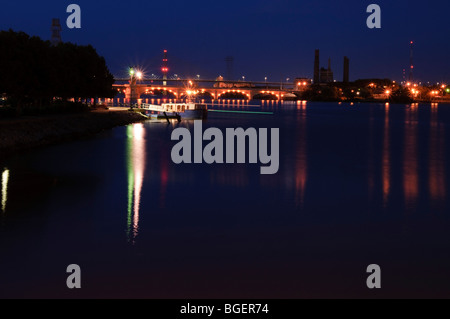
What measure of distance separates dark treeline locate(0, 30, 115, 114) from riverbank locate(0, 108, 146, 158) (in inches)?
124

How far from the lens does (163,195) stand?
2105 cm

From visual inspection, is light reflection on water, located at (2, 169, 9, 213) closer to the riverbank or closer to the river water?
the river water

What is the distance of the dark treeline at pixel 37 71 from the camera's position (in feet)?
136

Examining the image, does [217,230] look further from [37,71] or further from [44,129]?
[37,71]

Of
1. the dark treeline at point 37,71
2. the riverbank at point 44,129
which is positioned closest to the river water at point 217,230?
the riverbank at point 44,129

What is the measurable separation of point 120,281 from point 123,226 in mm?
4806

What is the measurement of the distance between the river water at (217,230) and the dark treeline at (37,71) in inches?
526

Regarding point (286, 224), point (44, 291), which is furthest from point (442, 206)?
point (44, 291)

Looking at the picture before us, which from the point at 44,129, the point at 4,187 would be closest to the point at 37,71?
the point at 44,129

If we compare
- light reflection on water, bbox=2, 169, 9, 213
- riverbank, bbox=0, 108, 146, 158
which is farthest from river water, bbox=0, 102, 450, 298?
riverbank, bbox=0, 108, 146, 158

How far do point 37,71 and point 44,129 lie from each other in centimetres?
1084

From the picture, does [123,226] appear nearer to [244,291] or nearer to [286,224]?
[286,224]

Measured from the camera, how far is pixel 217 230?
15727 millimetres
